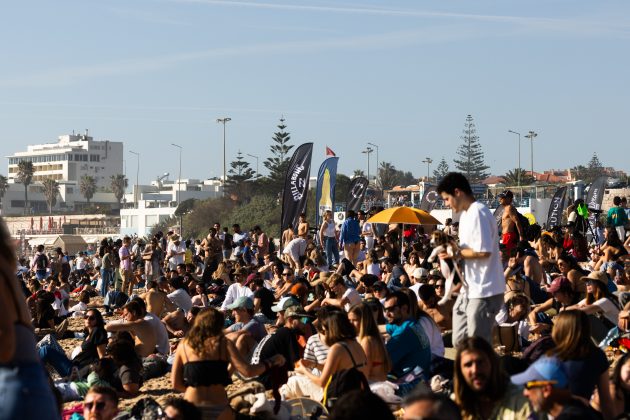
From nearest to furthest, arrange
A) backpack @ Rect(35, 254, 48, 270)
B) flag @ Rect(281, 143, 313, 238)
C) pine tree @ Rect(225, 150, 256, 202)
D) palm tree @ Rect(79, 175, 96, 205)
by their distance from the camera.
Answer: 1. flag @ Rect(281, 143, 313, 238)
2. backpack @ Rect(35, 254, 48, 270)
3. pine tree @ Rect(225, 150, 256, 202)
4. palm tree @ Rect(79, 175, 96, 205)

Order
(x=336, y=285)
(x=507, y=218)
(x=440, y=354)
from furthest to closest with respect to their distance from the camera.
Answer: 1. (x=507, y=218)
2. (x=336, y=285)
3. (x=440, y=354)

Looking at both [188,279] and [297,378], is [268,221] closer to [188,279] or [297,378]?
[188,279]

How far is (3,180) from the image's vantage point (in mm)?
139750

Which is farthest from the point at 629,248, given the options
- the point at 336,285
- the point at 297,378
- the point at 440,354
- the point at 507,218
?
the point at 297,378

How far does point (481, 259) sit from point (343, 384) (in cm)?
128

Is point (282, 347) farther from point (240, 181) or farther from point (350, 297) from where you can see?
point (240, 181)

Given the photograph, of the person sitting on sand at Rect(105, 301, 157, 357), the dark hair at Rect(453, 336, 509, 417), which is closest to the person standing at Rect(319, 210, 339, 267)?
the person sitting on sand at Rect(105, 301, 157, 357)

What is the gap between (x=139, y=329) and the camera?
438 inches

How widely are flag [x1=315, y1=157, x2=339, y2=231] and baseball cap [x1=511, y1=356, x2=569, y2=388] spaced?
762 inches

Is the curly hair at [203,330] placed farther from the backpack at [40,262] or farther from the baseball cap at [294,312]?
the backpack at [40,262]

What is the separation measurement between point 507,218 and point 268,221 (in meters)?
60.4

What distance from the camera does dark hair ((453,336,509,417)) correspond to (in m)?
5.06

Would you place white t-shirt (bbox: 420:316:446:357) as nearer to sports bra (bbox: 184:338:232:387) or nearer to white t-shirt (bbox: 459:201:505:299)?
white t-shirt (bbox: 459:201:505:299)

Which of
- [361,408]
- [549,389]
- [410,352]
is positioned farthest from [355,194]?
[361,408]
